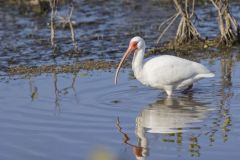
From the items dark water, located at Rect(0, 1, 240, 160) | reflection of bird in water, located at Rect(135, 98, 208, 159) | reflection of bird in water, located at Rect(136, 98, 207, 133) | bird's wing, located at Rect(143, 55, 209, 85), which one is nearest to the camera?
dark water, located at Rect(0, 1, 240, 160)

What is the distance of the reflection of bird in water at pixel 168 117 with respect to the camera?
28.2 feet

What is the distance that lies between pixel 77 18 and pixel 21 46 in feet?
12.6

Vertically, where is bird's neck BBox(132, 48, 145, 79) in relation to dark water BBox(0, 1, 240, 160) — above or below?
above

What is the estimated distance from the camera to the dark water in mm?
7887

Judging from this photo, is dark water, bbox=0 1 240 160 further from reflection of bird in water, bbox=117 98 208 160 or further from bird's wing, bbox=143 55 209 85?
bird's wing, bbox=143 55 209 85

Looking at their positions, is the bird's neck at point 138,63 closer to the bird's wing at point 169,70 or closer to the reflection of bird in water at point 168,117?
the bird's wing at point 169,70

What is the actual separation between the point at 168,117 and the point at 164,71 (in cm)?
152

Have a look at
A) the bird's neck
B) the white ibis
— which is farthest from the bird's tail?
the bird's neck

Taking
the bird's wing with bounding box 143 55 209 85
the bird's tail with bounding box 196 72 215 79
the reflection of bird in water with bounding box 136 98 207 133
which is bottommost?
the reflection of bird in water with bounding box 136 98 207 133

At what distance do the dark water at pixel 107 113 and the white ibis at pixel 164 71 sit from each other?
0.22 meters

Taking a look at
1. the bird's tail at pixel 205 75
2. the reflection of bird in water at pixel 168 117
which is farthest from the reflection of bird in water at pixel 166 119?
the bird's tail at pixel 205 75

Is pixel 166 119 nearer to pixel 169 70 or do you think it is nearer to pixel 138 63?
pixel 169 70

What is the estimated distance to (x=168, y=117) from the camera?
9375mm

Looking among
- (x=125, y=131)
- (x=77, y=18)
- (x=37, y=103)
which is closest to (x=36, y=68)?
(x=37, y=103)
